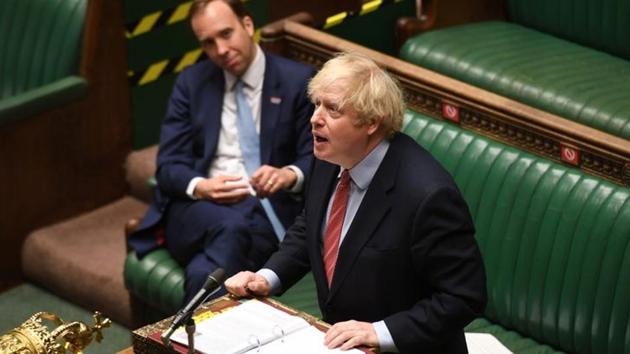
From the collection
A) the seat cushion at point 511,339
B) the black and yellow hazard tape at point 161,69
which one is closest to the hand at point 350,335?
the seat cushion at point 511,339

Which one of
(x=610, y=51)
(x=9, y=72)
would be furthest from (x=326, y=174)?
(x=9, y=72)

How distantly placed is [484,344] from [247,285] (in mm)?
884

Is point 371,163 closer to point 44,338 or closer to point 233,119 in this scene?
point 44,338

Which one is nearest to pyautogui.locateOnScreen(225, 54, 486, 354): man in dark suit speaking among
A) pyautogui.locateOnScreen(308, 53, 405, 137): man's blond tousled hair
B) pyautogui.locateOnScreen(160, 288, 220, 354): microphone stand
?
pyautogui.locateOnScreen(308, 53, 405, 137): man's blond tousled hair

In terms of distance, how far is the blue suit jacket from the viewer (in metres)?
5.11

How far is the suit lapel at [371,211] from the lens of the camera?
12.4 ft

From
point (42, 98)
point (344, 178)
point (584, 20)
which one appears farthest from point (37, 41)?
point (344, 178)

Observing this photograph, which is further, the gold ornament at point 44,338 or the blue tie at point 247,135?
the blue tie at point 247,135

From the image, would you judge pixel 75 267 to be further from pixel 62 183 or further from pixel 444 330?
pixel 444 330

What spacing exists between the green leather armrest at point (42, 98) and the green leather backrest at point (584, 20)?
1835 millimetres

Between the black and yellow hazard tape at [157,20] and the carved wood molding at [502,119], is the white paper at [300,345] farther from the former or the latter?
the black and yellow hazard tape at [157,20]

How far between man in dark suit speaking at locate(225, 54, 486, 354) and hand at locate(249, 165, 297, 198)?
0.94m

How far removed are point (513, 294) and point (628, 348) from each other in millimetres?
436

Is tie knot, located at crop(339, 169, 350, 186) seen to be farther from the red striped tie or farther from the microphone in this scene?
the microphone
